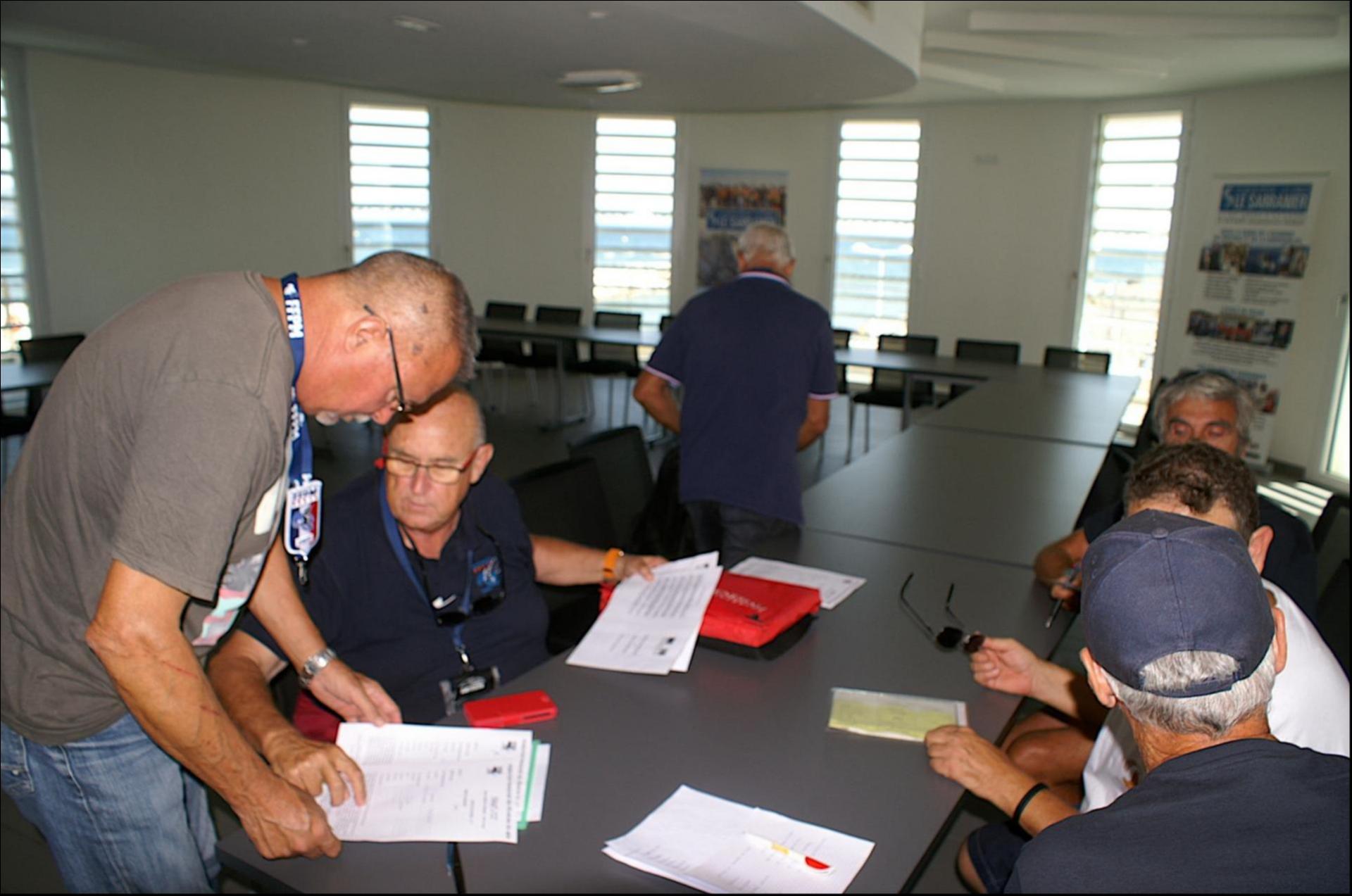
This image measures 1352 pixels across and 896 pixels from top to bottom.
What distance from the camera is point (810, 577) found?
269 cm

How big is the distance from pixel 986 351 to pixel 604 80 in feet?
12.7

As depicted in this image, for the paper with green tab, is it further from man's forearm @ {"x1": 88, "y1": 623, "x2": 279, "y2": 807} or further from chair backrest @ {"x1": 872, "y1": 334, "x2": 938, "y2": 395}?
chair backrest @ {"x1": 872, "y1": 334, "x2": 938, "y2": 395}

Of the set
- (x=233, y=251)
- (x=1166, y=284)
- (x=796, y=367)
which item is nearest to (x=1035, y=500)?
(x=796, y=367)

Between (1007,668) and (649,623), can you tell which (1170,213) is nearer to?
(1007,668)

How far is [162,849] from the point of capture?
5.56 ft

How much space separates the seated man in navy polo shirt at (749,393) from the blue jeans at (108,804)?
1968 mm

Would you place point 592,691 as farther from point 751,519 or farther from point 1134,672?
point 751,519

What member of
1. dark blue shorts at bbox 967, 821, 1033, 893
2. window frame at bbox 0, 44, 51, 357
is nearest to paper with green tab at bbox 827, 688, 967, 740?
dark blue shorts at bbox 967, 821, 1033, 893

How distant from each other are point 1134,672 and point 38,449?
1.57m

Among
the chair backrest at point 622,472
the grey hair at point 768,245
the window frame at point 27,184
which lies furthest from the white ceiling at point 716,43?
the chair backrest at point 622,472

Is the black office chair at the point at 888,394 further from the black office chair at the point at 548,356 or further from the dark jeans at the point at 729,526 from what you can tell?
the dark jeans at the point at 729,526

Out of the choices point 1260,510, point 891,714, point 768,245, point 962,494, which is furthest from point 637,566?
point 962,494

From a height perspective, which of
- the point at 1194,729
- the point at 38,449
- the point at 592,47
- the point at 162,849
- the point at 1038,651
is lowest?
the point at 162,849

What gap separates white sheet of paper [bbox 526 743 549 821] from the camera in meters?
1.57
